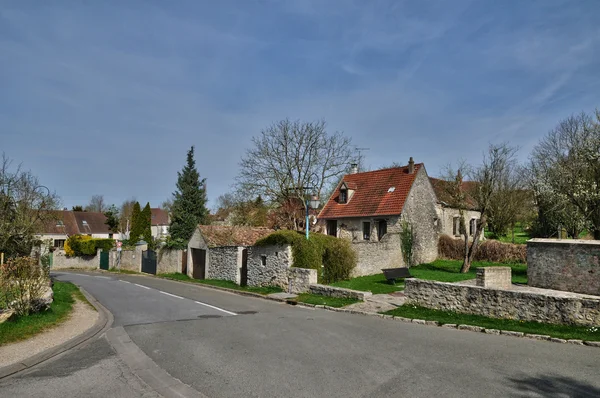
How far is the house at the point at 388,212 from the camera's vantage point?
28.6m

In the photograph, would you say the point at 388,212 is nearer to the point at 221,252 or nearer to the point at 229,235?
the point at 229,235

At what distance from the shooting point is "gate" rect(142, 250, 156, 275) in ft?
121

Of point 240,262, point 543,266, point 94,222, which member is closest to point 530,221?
point 543,266

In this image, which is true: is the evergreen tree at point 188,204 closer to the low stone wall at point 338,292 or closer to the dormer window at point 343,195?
the dormer window at point 343,195

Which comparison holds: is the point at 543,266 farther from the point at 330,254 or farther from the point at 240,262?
the point at 240,262

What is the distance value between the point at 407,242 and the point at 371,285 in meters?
8.93

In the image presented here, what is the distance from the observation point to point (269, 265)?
70.5 ft

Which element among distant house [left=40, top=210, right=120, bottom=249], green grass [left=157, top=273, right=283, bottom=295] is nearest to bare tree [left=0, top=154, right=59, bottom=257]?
green grass [left=157, top=273, right=283, bottom=295]

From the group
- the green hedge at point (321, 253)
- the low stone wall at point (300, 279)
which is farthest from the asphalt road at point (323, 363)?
the green hedge at point (321, 253)

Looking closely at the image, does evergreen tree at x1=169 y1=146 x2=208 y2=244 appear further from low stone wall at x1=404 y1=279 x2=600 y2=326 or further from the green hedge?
low stone wall at x1=404 y1=279 x2=600 y2=326

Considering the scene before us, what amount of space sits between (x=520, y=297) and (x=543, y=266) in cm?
678

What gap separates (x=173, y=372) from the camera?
7.46m

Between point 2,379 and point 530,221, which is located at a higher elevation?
point 530,221

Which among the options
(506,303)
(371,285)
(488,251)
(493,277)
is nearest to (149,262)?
(371,285)
